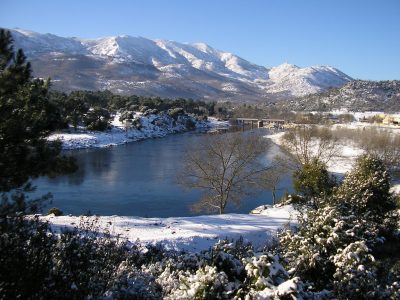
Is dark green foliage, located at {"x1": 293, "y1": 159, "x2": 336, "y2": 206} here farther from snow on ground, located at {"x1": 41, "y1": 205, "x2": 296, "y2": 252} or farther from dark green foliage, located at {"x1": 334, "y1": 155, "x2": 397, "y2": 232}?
dark green foliage, located at {"x1": 334, "y1": 155, "x2": 397, "y2": 232}

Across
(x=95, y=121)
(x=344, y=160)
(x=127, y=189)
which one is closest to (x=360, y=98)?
(x=344, y=160)

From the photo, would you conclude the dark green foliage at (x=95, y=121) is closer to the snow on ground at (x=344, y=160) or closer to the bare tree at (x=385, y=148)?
the snow on ground at (x=344, y=160)

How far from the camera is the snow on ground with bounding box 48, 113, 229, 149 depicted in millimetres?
58031

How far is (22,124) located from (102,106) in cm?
8499

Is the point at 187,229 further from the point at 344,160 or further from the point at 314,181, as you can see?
the point at 344,160

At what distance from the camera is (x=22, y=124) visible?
6688 mm

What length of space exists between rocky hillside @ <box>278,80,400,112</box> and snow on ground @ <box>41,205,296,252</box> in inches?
5760

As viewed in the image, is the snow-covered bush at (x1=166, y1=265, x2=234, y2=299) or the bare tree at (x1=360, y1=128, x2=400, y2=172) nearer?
the snow-covered bush at (x1=166, y1=265, x2=234, y2=299)

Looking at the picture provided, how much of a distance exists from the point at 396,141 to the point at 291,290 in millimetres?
48331

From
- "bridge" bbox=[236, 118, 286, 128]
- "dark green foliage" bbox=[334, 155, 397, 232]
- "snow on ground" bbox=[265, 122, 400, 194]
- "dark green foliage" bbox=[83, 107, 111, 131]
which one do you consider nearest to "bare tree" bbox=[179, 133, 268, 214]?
"dark green foliage" bbox=[334, 155, 397, 232]

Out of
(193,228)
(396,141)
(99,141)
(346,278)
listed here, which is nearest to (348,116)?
(396,141)

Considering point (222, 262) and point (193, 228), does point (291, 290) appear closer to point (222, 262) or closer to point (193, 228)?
point (222, 262)

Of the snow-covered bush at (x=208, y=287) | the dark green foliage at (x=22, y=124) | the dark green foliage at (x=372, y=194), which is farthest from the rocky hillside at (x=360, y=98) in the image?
the snow-covered bush at (x=208, y=287)

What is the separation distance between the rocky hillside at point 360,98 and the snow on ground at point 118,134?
8949cm
